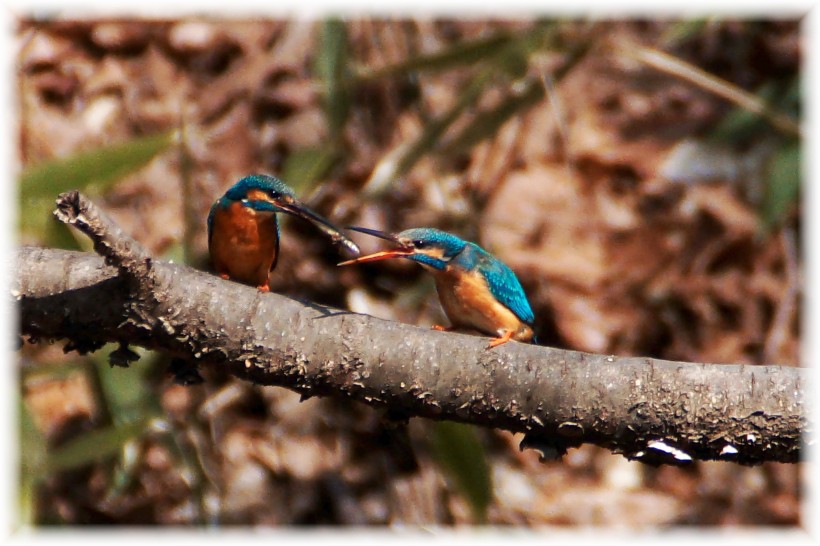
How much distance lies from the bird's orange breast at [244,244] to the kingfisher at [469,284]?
0.49 m

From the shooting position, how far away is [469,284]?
11.9 ft

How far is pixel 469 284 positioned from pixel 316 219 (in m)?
0.68

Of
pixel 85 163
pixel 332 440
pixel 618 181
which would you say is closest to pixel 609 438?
pixel 85 163

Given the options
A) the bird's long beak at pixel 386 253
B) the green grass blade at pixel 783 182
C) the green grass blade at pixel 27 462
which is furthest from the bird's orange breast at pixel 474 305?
the green grass blade at pixel 783 182

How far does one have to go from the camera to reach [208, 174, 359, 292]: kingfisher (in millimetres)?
3762

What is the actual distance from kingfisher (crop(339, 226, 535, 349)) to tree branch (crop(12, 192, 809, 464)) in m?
0.97

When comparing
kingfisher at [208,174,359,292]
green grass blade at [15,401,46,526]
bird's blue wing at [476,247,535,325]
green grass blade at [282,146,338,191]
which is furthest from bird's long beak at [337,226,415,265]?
green grass blade at [15,401,46,526]

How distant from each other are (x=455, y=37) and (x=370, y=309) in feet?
6.87

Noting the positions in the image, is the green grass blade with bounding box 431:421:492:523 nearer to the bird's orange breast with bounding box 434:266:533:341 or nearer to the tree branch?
the bird's orange breast with bounding box 434:266:533:341

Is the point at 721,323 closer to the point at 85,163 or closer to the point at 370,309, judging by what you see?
the point at 370,309

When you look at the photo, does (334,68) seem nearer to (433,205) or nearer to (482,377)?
(433,205)

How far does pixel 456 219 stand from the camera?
560cm

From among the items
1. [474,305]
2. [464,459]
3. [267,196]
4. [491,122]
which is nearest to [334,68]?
[491,122]

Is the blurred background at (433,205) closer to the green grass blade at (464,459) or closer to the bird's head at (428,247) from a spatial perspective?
the green grass blade at (464,459)
